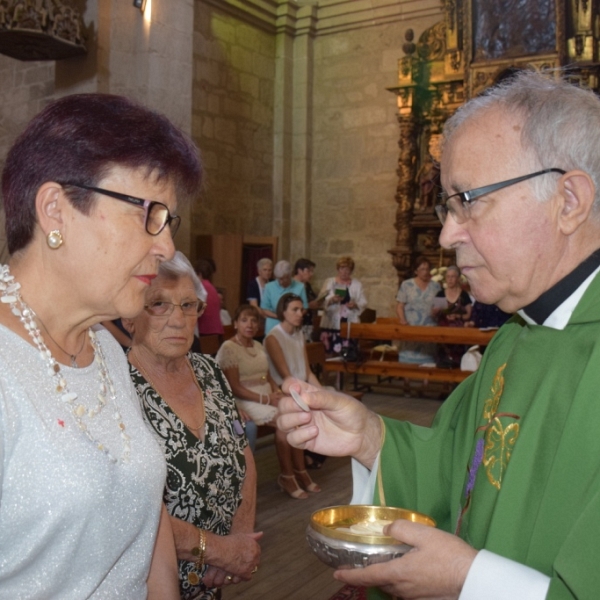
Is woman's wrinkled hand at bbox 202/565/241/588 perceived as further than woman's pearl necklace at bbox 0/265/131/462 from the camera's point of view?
Yes

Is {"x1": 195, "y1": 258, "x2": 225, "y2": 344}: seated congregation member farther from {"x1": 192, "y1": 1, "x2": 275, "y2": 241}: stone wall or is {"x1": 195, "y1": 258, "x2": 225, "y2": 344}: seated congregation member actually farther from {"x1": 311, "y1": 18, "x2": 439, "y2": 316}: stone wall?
{"x1": 311, "y1": 18, "x2": 439, "y2": 316}: stone wall

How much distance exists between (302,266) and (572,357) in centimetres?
791

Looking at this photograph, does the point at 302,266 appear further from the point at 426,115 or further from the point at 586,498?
the point at 586,498

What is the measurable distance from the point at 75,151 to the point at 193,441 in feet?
3.75

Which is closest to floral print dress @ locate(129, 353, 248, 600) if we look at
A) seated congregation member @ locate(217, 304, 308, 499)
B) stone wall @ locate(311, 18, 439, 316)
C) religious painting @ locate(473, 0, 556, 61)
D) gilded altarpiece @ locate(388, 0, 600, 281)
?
seated congregation member @ locate(217, 304, 308, 499)

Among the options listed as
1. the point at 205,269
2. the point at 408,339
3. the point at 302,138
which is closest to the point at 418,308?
the point at 408,339

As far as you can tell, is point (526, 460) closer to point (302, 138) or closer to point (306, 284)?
point (306, 284)

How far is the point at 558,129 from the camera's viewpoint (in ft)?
5.17

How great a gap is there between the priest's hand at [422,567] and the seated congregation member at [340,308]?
320 inches

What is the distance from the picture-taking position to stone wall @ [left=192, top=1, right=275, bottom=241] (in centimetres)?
1141

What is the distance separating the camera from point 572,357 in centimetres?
156

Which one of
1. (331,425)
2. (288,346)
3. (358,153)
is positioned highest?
(358,153)

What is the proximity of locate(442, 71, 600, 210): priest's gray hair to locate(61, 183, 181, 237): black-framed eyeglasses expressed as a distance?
813mm

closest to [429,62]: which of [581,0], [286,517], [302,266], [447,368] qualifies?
[581,0]
